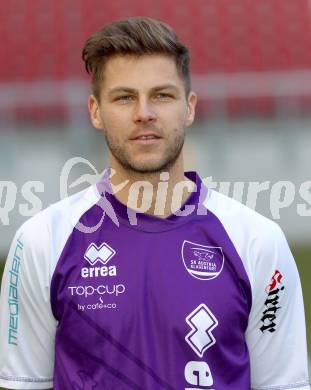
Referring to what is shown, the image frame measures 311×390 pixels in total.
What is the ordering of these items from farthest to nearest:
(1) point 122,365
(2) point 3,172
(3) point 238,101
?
(3) point 238,101
(2) point 3,172
(1) point 122,365

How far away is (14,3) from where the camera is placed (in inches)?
257

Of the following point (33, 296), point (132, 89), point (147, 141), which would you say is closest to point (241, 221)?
point (147, 141)

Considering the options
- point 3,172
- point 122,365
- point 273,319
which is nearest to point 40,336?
point 122,365

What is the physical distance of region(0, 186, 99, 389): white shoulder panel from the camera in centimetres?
189

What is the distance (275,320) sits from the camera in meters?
1.94

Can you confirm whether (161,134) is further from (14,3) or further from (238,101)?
(14,3)

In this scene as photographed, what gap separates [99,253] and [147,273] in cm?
12

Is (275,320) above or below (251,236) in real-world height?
below

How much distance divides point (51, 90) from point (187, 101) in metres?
3.92

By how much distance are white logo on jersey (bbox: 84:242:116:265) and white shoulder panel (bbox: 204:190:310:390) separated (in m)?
0.25

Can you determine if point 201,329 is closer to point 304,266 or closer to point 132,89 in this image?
point 132,89

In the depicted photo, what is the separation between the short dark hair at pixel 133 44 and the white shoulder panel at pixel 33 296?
296mm

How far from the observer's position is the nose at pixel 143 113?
1867 mm

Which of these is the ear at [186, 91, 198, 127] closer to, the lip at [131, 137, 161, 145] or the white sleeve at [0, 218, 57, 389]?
the lip at [131, 137, 161, 145]
